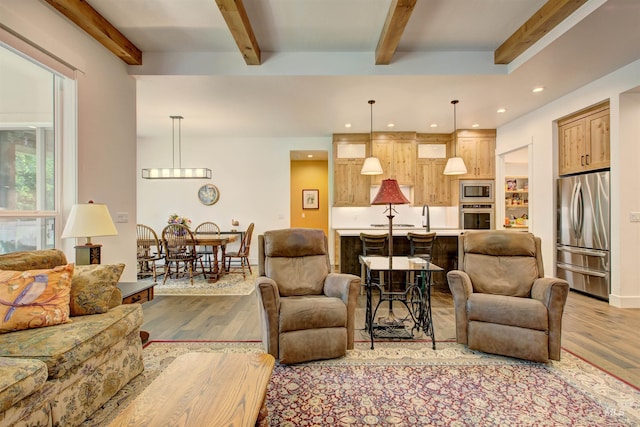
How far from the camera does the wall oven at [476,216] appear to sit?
244 inches

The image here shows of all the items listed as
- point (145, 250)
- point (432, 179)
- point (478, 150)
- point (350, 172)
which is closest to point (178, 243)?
point (145, 250)

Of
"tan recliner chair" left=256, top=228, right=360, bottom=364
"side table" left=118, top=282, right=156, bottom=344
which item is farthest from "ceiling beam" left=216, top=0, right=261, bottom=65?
"side table" left=118, top=282, right=156, bottom=344

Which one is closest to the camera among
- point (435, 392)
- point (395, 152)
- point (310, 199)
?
point (435, 392)

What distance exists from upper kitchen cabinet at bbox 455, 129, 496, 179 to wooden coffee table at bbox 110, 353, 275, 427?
5912 millimetres

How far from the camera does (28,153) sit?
260cm

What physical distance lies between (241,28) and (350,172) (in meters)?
3.89

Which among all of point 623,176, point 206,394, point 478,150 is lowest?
point 206,394

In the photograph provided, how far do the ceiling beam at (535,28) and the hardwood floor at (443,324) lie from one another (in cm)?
291

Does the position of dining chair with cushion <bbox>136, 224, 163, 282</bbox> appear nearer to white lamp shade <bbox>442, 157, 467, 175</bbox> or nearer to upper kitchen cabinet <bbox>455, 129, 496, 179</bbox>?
white lamp shade <bbox>442, 157, 467, 175</bbox>

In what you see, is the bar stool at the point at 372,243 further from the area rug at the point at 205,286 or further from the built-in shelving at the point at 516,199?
the built-in shelving at the point at 516,199

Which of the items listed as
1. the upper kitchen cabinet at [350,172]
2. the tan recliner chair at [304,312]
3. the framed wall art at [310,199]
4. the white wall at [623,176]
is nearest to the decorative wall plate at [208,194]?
the framed wall art at [310,199]

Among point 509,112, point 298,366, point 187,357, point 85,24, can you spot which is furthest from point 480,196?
point 85,24

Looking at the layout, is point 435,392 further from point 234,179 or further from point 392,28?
point 234,179

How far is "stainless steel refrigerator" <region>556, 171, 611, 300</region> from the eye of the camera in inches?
152
